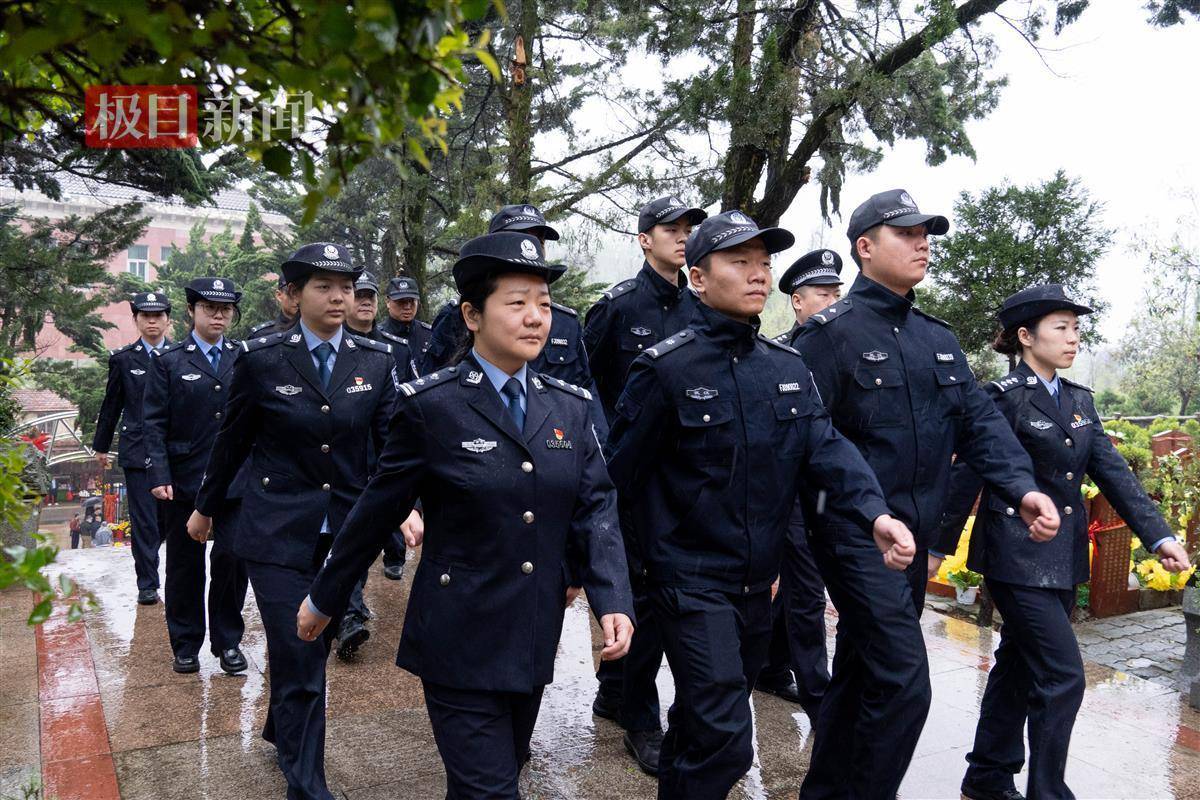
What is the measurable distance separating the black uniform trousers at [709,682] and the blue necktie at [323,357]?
1865mm

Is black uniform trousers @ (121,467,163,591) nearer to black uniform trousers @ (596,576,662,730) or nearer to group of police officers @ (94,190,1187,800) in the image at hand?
group of police officers @ (94,190,1187,800)

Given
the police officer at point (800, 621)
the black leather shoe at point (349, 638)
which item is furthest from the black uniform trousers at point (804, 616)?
the black leather shoe at point (349, 638)

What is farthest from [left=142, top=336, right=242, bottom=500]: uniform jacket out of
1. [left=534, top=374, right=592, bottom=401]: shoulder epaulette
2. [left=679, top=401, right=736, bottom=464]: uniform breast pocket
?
[left=679, top=401, right=736, bottom=464]: uniform breast pocket

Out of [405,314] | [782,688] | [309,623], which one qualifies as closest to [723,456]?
[309,623]

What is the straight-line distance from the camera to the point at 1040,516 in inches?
164

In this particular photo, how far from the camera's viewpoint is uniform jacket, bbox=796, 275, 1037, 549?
14.4 feet

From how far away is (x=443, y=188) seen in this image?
19797mm

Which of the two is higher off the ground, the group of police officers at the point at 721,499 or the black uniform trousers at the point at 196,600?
the group of police officers at the point at 721,499

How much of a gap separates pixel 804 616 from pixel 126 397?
5.74m

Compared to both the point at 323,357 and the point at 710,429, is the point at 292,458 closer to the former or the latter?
the point at 323,357

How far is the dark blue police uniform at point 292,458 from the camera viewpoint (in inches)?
174

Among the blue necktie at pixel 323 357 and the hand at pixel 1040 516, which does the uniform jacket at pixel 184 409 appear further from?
the hand at pixel 1040 516

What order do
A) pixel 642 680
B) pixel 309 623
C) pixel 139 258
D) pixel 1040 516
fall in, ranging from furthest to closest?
pixel 139 258
pixel 642 680
pixel 1040 516
pixel 309 623

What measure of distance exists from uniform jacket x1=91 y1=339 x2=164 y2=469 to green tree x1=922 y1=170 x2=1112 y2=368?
11746 millimetres
